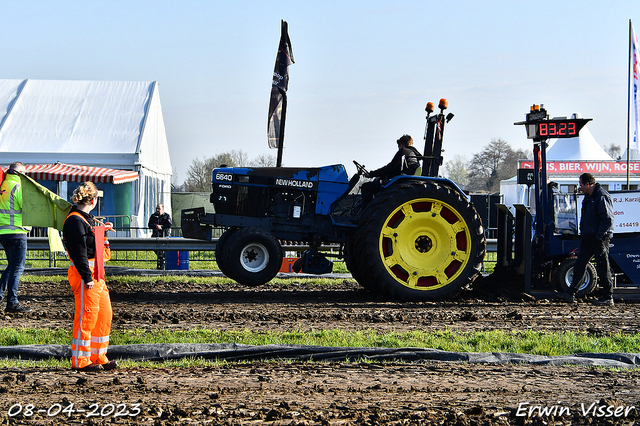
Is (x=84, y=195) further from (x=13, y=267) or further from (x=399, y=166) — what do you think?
(x=399, y=166)

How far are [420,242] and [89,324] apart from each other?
5462mm

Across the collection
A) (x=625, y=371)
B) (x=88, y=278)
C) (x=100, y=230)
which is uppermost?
(x=100, y=230)

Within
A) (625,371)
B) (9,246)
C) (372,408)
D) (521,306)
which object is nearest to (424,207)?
(521,306)

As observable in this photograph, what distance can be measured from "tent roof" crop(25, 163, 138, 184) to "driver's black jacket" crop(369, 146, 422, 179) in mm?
12058

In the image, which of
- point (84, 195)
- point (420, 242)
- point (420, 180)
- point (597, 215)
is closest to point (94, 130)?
point (420, 180)

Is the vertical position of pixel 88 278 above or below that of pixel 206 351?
above

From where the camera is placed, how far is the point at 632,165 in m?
33.8

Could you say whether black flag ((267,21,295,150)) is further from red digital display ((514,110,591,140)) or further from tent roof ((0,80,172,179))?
tent roof ((0,80,172,179))

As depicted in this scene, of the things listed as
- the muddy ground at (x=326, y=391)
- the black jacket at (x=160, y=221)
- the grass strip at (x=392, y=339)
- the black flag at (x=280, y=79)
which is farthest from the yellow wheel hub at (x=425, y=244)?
the black jacket at (x=160, y=221)

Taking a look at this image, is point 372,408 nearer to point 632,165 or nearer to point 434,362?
point 434,362

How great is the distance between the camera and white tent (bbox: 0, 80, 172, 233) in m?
23.3

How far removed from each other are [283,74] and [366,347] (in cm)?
930

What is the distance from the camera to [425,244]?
32.8ft

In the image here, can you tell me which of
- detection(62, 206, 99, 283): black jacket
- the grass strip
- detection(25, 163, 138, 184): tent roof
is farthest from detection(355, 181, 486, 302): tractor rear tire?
detection(25, 163, 138, 184): tent roof
